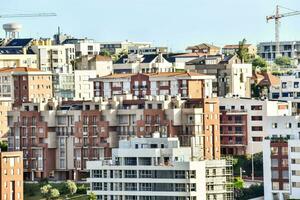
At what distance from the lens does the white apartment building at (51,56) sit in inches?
4498

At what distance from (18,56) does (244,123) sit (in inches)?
1192

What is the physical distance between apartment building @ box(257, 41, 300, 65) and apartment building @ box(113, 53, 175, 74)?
24589mm

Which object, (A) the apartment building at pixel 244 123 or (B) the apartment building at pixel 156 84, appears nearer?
(A) the apartment building at pixel 244 123

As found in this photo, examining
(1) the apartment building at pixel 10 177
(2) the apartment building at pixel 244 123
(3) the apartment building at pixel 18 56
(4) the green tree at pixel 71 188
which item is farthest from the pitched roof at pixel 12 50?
(1) the apartment building at pixel 10 177

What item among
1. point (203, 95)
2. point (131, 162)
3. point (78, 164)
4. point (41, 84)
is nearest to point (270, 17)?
point (41, 84)

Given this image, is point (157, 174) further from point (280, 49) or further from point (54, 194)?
point (280, 49)

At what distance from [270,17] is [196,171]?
209 feet

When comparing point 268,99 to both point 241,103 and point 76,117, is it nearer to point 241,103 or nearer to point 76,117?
point 241,103

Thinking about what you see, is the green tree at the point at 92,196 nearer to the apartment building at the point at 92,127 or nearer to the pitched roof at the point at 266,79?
the apartment building at the point at 92,127

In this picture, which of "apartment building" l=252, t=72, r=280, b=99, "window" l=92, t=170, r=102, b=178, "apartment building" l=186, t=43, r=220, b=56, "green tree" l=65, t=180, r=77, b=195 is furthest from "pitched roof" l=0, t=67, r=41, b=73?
"window" l=92, t=170, r=102, b=178

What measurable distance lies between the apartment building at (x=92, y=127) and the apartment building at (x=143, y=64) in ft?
63.1

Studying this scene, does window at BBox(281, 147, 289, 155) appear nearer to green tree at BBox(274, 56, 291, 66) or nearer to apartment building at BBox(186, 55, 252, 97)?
apartment building at BBox(186, 55, 252, 97)

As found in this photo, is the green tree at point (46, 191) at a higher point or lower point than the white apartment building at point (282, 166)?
lower

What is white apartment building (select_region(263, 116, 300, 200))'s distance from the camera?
73.1 meters
